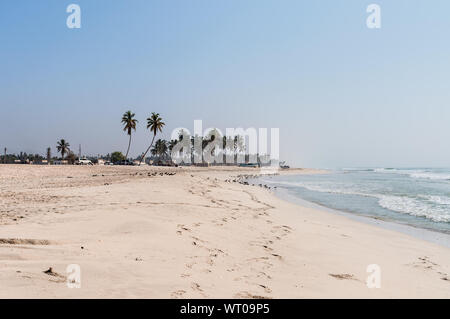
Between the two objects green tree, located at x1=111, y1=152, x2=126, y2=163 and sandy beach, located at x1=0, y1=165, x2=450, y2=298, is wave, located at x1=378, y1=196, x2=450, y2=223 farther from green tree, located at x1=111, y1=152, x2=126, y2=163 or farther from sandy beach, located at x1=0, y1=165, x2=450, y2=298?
green tree, located at x1=111, y1=152, x2=126, y2=163

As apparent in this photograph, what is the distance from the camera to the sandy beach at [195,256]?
408cm

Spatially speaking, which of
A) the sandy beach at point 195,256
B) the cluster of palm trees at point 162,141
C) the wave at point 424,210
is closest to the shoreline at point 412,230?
the sandy beach at point 195,256

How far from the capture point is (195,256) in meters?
5.62

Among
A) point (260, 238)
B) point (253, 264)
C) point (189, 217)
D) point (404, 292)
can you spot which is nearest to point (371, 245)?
point (260, 238)

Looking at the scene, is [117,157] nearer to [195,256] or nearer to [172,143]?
[172,143]

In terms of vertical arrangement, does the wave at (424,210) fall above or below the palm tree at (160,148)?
below

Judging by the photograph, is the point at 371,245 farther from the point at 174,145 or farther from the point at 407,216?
the point at 174,145

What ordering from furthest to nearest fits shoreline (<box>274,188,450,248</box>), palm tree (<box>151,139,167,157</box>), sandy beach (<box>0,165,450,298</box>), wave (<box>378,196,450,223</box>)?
palm tree (<box>151,139,167,157</box>) < wave (<box>378,196,450,223</box>) < shoreline (<box>274,188,450,248</box>) < sandy beach (<box>0,165,450,298</box>)

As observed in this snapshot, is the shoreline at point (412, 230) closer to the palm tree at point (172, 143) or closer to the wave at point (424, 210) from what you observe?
the wave at point (424, 210)

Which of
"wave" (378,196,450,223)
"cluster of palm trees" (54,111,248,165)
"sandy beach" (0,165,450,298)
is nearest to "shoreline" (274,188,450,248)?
"sandy beach" (0,165,450,298)

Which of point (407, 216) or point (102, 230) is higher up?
point (102, 230)

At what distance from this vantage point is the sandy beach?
13.4 ft
